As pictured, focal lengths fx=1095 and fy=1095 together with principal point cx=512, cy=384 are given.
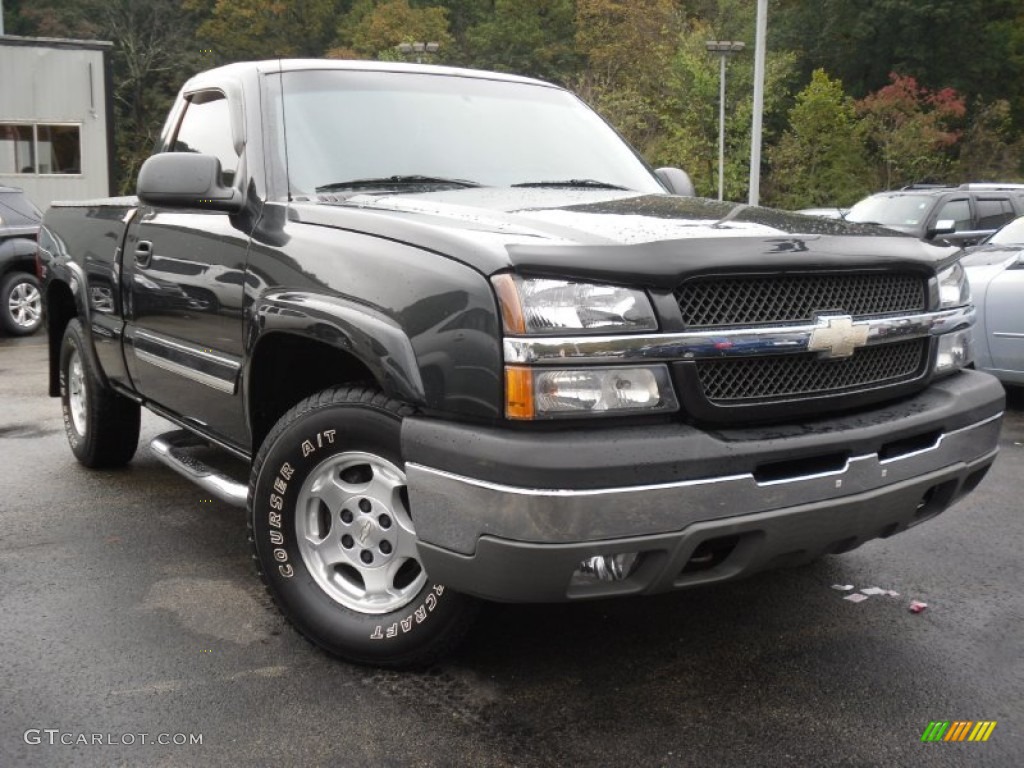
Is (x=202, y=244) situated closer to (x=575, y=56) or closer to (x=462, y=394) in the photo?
(x=462, y=394)

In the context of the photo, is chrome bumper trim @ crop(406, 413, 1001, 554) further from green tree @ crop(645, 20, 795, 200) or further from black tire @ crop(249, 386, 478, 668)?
green tree @ crop(645, 20, 795, 200)

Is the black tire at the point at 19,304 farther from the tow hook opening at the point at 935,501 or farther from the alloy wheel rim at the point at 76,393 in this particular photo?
the tow hook opening at the point at 935,501

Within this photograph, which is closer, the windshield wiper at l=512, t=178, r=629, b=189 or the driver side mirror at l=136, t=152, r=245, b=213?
Answer: the driver side mirror at l=136, t=152, r=245, b=213

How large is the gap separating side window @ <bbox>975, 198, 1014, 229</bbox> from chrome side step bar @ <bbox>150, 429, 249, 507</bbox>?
12431 millimetres

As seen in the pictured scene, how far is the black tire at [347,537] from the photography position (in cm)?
310

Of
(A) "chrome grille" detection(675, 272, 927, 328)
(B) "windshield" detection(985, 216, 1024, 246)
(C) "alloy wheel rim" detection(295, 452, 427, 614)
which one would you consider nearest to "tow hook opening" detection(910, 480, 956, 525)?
(A) "chrome grille" detection(675, 272, 927, 328)

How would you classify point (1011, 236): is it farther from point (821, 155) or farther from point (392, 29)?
point (392, 29)

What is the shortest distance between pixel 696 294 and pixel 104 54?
23.4 m

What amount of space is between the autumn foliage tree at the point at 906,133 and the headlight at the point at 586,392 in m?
38.9

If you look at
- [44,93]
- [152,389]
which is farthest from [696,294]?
[44,93]

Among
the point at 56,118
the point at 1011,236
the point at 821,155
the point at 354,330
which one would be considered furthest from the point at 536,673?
the point at 821,155

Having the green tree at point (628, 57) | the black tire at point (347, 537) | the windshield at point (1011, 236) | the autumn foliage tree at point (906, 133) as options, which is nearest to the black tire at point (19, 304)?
the windshield at point (1011, 236)

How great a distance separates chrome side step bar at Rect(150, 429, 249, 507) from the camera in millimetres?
3936

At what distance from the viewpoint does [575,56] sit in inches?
2381
